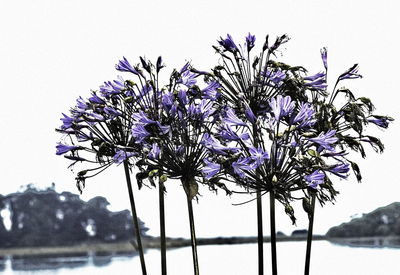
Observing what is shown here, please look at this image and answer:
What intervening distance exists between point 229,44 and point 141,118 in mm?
2429

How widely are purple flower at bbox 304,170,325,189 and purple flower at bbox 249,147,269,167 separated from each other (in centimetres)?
87

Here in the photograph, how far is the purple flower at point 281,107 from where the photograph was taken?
1287 centimetres

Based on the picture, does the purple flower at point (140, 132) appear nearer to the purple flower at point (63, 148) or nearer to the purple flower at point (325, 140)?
the purple flower at point (63, 148)

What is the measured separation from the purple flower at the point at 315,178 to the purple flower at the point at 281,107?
1.26m

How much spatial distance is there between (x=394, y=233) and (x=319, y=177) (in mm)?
49169

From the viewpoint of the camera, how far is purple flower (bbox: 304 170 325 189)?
12.4m

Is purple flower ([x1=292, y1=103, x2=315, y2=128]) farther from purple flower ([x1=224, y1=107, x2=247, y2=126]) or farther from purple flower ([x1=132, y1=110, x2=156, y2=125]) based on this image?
purple flower ([x1=132, y1=110, x2=156, y2=125])

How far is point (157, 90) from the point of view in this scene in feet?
47.6

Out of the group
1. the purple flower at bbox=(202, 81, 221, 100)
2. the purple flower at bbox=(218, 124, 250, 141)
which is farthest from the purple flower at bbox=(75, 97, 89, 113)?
the purple flower at bbox=(218, 124, 250, 141)

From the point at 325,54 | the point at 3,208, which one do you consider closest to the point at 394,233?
the point at 3,208

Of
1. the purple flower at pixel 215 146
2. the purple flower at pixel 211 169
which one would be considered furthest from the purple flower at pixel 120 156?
the purple flower at pixel 211 169

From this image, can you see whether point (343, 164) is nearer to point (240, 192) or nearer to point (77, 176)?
point (240, 192)

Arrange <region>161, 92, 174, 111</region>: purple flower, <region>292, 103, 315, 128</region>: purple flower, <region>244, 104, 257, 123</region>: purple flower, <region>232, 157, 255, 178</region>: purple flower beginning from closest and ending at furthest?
<region>232, 157, 255, 178</region>: purple flower → <region>292, 103, 315, 128</region>: purple flower → <region>244, 104, 257, 123</region>: purple flower → <region>161, 92, 174, 111</region>: purple flower

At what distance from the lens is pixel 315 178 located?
1245 cm
